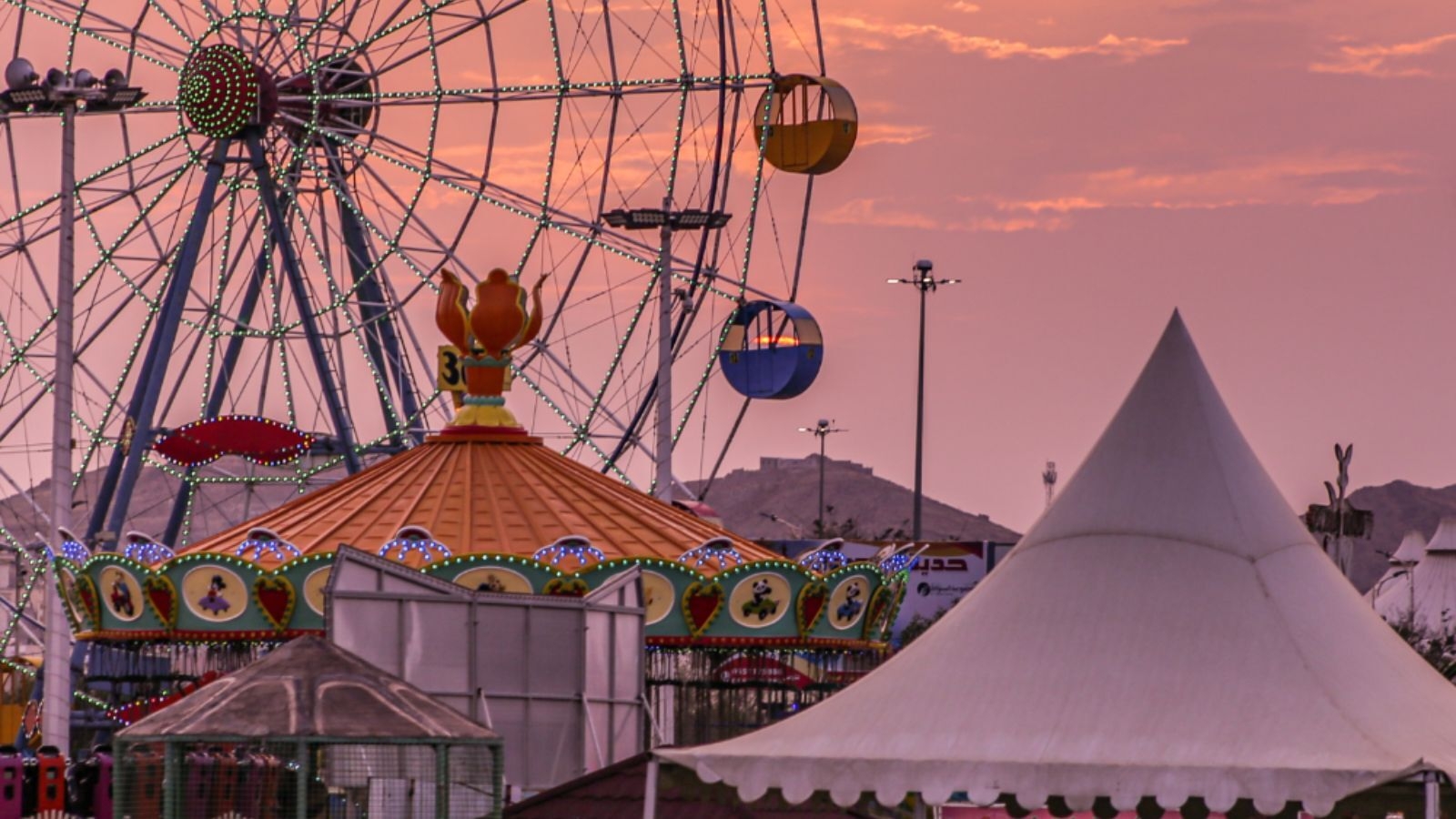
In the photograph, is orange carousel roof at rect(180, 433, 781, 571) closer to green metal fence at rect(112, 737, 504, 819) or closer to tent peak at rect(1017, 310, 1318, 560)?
green metal fence at rect(112, 737, 504, 819)

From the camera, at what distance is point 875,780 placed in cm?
1595

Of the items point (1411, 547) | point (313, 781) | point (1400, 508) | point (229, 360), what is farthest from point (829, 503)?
point (313, 781)

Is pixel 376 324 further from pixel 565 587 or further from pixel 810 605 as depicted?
pixel 565 587

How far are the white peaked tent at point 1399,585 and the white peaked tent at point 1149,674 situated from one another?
172ft

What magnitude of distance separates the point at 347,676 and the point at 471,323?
1201cm

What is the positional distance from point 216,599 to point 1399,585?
5715 cm

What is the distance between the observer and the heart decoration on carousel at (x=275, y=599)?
88.9 feet

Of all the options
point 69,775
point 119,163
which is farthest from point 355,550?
point 119,163

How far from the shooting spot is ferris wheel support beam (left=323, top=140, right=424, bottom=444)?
3753cm

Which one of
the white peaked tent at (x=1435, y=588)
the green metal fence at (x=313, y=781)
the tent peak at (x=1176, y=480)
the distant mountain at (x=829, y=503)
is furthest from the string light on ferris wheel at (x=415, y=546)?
the distant mountain at (x=829, y=503)

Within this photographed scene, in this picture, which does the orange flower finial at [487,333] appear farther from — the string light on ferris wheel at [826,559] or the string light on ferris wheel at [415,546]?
the string light on ferris wheel at [826,559]

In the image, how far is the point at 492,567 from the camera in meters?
27.1

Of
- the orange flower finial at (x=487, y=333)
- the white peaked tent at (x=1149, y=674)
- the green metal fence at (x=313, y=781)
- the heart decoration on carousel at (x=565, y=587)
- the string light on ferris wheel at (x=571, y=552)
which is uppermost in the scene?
the orange flower finial at (x=487, y=333)

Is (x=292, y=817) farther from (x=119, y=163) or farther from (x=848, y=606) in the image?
(x=119, y=163)
